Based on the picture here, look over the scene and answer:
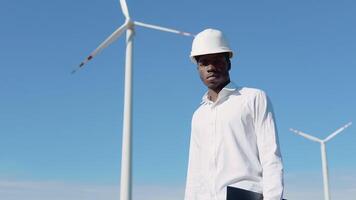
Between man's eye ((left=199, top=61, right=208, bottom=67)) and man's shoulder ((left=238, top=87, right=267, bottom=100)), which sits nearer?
man's shoulder ((left=238, top=87, right=267, bottom=100))

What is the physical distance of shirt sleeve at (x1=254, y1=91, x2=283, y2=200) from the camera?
5965 millimetres

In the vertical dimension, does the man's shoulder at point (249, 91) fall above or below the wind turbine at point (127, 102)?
below

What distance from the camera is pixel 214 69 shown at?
662 centimetres

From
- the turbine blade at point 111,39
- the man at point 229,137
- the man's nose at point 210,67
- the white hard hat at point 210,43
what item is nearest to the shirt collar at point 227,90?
the man at point 229,137

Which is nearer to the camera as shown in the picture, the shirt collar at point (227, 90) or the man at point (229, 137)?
the man at point (229, 137)

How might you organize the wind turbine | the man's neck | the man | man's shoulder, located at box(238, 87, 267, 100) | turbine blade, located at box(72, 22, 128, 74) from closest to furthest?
1. the man
2. man's shoulder, located at box(238, 87, 267, 100)
3. the man's neck
4. the wind turbine
5. turbine blade, located at box(72, 22, 128, 74)

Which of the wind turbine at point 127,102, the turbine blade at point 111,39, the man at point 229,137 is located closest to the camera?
the man at point 229,137

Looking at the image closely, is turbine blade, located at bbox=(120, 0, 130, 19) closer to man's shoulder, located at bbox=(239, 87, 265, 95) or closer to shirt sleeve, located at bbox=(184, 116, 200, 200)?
shirt sleeve, located at bbox=(184, 116, 200, 200)

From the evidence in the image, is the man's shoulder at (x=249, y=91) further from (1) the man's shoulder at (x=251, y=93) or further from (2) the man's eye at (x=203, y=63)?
(2) the man's eye at (x=203, y=63)

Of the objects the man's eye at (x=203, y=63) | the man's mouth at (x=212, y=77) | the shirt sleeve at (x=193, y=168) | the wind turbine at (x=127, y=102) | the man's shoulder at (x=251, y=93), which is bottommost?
the shirt sleeve at (x=193, y=168)

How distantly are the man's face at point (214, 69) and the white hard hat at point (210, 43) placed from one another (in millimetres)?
110

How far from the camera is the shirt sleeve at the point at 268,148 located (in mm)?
5965

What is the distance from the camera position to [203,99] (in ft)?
23.5

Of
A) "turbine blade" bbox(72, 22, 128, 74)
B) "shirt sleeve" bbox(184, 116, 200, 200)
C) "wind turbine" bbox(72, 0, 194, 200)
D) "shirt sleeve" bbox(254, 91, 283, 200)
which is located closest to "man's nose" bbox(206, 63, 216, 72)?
"shirt sleeve" bbox(254, 91, 283, 200)
